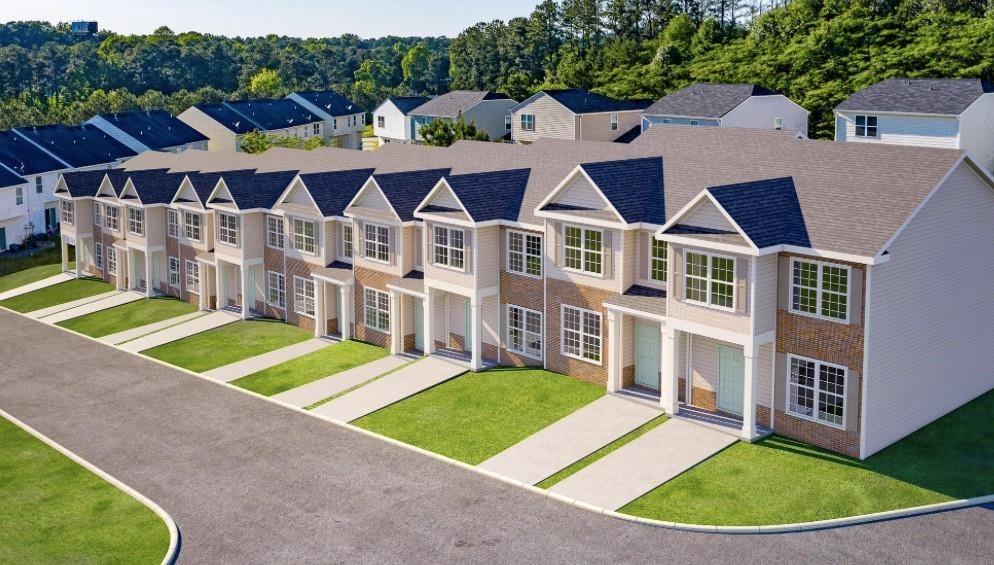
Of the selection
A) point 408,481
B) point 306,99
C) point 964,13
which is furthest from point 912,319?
point 306,99

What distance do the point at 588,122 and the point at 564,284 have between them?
56.6 metres

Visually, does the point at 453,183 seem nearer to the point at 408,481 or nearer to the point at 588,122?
the point at 408,481

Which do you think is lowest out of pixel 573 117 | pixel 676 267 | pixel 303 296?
pixel 303 296

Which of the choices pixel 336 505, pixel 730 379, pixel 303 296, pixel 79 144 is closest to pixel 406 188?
pixel 303 296

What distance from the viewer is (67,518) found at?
29.7 m

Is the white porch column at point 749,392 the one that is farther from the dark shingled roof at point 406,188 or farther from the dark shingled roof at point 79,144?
the dark shingled roof at point 79,144

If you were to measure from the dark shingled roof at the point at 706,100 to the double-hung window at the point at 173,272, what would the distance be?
142 feet

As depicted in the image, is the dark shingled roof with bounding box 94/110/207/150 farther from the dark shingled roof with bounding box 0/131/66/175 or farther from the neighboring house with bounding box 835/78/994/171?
the neighboring house with bounding box 835/78/994/171

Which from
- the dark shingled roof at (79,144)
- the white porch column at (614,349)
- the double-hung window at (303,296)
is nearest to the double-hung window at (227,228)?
the double-hung window at (303,296)

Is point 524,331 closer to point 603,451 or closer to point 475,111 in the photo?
point 603,451

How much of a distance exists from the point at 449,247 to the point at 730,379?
42.6 ft

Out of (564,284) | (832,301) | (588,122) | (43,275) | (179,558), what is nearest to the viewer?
(179,558)

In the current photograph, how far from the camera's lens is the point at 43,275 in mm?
67875

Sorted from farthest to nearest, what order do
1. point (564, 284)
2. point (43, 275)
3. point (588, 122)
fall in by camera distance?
point (588, 122) → point (43, 275) → point (564, 284)
